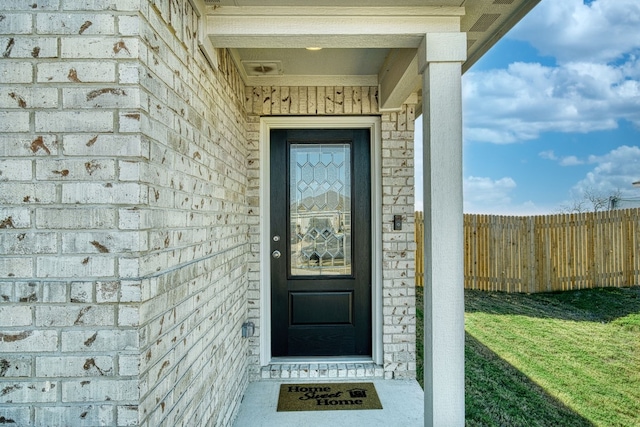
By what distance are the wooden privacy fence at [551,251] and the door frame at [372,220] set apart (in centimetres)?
367

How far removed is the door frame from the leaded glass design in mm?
212

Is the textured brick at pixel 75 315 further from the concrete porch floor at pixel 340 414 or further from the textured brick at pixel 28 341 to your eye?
the concrete porch floor at pixel 340 414

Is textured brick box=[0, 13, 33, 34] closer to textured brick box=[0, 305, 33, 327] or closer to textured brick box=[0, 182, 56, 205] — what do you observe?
textured brick box=[0, 182, 56, 205]

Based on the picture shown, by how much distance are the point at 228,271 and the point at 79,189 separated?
140 cm

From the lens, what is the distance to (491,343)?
436 centimetres

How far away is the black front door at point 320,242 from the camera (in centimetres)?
343

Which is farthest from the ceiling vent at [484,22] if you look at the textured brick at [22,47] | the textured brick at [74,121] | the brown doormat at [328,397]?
the brown doormat at [328,397]

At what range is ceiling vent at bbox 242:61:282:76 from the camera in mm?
2890

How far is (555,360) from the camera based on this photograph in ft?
12.7

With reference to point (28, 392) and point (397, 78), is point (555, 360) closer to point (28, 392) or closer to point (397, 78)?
point (397, 78)

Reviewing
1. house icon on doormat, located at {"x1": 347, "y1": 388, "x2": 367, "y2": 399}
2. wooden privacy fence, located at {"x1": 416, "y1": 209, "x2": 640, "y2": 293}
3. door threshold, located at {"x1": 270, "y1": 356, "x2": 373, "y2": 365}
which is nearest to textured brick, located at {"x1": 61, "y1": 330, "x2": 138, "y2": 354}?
house icon on doormat, located at {"x1": 347, "y1": 388, "x2": 367, "y2": 399}

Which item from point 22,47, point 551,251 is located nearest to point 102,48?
point 22,47

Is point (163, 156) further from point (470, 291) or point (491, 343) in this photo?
point (470, 291)

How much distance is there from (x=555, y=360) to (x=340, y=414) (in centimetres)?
257
